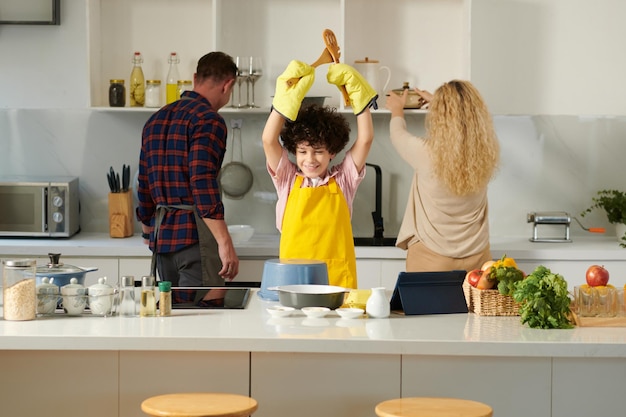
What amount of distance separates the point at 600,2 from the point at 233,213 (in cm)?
228

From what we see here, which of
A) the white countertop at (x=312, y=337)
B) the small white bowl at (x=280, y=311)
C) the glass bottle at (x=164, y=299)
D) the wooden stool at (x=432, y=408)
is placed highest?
the glass bottle at (x=164, y=299)

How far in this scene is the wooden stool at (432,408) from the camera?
2582 mm

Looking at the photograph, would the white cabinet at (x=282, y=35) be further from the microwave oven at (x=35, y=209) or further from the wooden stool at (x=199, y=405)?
the wooden stool at (x=199, y=405)

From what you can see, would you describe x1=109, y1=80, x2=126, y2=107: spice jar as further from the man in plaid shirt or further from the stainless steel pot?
the stainless steel pot

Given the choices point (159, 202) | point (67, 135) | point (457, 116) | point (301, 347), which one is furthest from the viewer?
point (67, 135)

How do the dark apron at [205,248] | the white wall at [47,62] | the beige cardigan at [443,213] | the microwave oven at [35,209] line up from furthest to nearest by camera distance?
the white wall at [47,62]
the microwave oven at [35,209]
the dark apron at [205,248]
the beige cardigan at [443,213]

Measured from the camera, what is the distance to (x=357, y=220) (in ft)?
18.2

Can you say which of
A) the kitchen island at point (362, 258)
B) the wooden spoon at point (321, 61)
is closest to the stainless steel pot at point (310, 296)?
the wooden spoon at point (321, 61)

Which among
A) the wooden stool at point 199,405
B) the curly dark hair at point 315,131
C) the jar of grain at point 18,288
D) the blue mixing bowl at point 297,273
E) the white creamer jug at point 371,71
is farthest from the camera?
the white creamer jug at point 371,71

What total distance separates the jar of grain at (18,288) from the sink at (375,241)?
7.72 ft

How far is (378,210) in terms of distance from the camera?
5363 mm

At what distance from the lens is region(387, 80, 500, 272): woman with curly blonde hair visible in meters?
3.90

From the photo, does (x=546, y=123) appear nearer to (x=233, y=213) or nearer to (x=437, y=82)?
(x=437, y=82)

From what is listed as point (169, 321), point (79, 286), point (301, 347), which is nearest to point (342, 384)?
point (301, 347)
